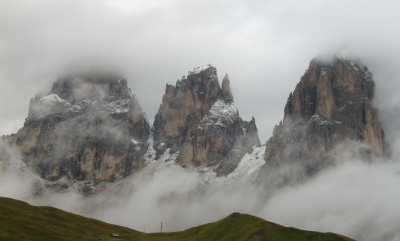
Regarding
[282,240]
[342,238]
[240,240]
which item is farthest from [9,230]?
[342,238]

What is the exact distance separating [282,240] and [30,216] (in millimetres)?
97636

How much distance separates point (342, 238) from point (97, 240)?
89384mm

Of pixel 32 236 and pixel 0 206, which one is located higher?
pixel 0 206

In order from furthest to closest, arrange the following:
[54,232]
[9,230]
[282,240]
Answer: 1. [282,240]
2. [54,232]
3. [9,230]

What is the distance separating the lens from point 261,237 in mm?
196500

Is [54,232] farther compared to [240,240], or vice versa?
[240,240]

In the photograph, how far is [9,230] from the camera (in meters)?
166

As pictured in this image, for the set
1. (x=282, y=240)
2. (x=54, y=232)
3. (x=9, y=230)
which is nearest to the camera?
(x=9, y=230)

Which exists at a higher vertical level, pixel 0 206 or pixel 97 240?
pixel 0 206

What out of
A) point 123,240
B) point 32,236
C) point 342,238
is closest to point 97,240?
point 123,240

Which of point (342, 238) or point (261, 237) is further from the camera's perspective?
point (261, 237)

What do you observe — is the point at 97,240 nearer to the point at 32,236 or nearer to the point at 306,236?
the point at 32,236

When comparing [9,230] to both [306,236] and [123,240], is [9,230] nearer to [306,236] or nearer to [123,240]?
[123,240]

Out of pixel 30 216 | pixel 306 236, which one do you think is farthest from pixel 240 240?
pixel 30 216
